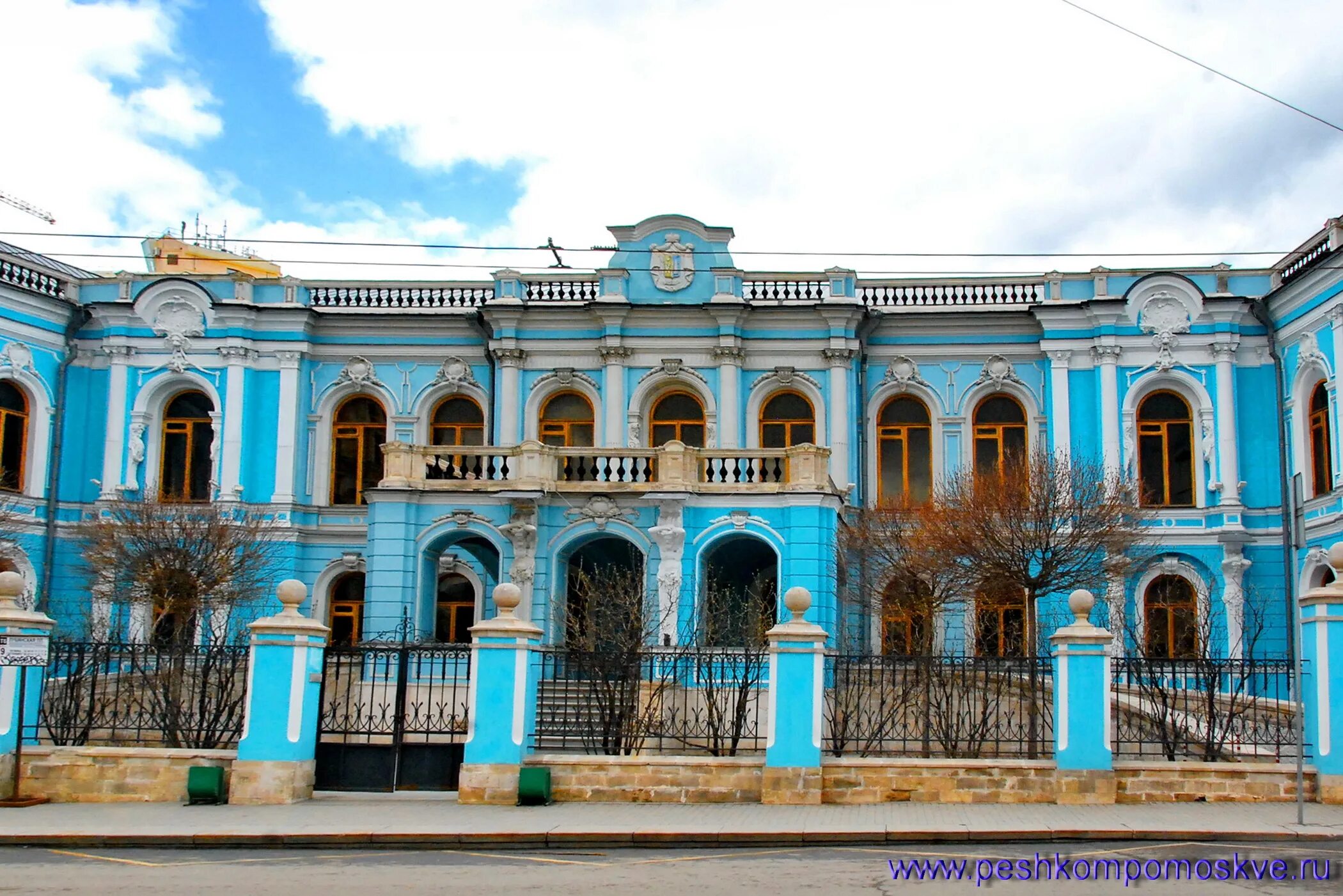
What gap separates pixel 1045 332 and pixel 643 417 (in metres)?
8.84

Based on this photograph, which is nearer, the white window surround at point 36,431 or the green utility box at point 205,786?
the green utility box at point 205,786

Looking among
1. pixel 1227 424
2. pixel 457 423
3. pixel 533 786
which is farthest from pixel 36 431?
pixel 1227 424

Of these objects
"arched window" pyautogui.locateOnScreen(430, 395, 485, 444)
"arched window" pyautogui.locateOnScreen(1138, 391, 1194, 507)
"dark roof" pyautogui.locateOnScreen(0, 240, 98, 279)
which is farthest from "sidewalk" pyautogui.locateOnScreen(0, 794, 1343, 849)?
"dark roof" pyautogui.locateOnScreen(0, 240, 98, 279)

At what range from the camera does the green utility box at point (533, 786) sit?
1619 centimetres

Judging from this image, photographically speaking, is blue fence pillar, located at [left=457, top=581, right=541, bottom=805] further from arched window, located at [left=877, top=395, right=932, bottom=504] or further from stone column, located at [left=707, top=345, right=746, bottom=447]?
arched window, located at [left=877, top=395, right=932, bottom=504]

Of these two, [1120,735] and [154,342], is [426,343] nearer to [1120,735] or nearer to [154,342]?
[154,342]

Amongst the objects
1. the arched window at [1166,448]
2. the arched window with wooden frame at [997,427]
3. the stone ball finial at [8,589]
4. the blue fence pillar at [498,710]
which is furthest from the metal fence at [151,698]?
the arched window at [1166,448]

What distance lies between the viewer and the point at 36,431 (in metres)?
30.6

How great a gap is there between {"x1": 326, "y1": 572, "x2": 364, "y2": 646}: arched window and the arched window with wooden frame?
14.0 metres

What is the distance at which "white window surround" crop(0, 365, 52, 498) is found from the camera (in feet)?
99.6

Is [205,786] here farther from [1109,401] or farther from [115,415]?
[1109,401]

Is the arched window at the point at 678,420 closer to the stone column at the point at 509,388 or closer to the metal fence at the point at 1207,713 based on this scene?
the stone column at the point at 509,388

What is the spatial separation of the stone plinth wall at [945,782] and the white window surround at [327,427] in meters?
18.1

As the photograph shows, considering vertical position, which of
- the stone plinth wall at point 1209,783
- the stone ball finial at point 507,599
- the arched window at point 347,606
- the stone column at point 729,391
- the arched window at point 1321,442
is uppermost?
the stone column at point 729,391
